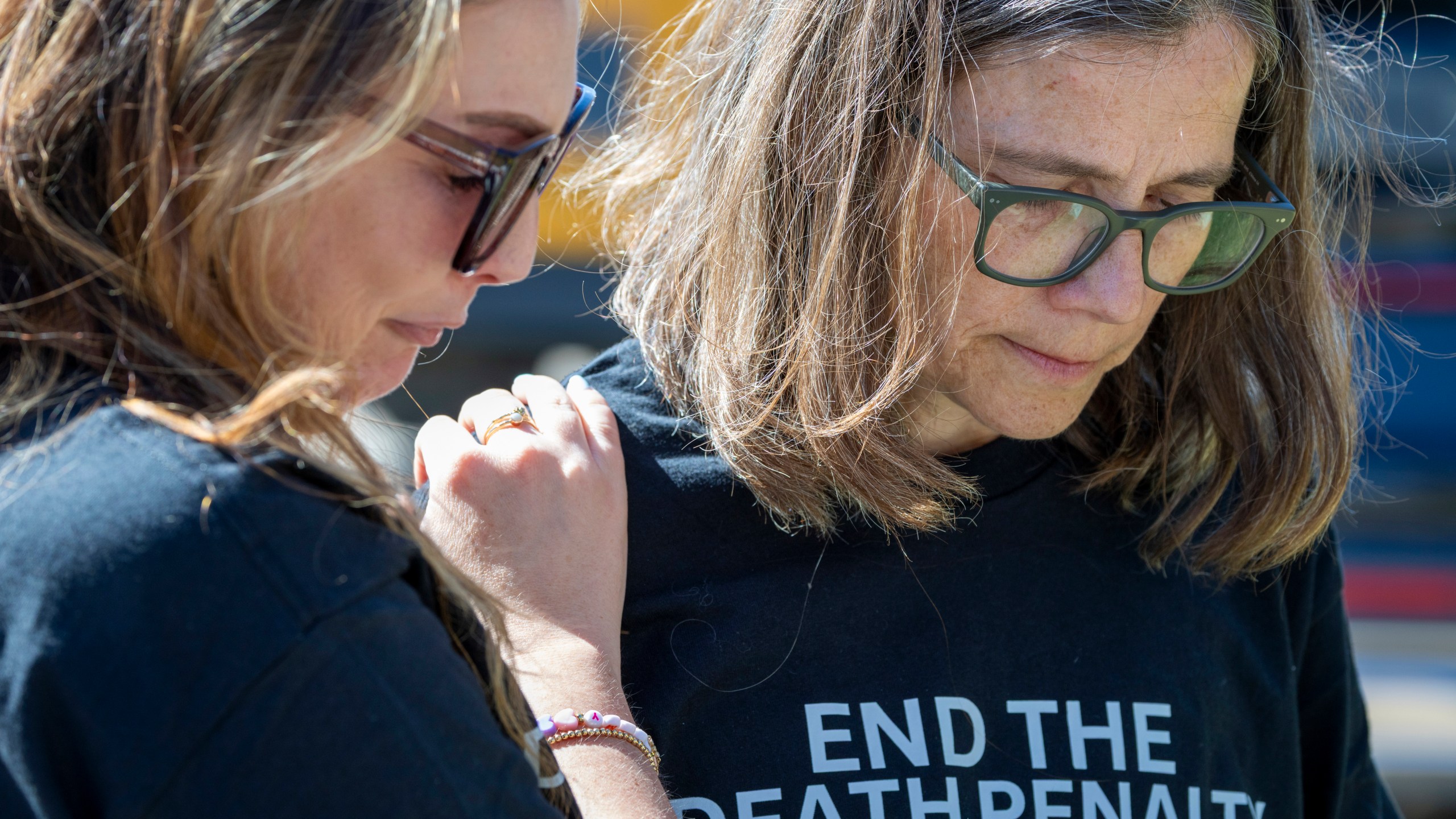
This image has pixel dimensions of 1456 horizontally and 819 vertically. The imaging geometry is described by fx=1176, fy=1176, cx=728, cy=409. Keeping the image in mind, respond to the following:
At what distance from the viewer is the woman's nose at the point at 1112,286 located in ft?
4.48

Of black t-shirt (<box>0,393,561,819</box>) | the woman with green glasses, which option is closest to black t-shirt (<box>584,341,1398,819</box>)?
the woman with green glasses

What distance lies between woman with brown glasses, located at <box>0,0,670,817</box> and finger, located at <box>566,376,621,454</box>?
1.04 ft

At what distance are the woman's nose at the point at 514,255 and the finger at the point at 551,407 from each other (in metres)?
0.26

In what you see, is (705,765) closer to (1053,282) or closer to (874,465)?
(874,465)

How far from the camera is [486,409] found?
1337 mm

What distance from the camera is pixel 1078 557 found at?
1566mm

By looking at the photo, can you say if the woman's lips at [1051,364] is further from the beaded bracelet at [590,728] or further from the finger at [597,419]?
the beaded bracelet at [590,728]

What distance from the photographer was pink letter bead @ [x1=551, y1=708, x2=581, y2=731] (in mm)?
1130

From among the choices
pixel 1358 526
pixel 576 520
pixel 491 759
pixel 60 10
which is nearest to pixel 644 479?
pixel 576 520

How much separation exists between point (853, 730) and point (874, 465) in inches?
12.2

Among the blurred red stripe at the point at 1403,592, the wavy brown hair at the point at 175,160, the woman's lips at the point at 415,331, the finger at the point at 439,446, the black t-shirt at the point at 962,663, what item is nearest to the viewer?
the wavy brown hair at the point at 175,160

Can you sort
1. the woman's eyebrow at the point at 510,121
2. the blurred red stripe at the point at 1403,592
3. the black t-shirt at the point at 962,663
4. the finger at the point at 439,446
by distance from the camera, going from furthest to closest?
the blurred red stripe at the point at 1403,592, the black t-shirt at the point at 962,663, the finger at the point at 439,446, the woman's eyebrow at the point at 510,121

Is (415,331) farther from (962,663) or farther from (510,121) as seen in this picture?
(962,663)

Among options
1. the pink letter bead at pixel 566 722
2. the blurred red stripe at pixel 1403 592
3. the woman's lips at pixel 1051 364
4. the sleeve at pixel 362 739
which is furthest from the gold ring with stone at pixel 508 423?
the blurred red stripe at pixel 1403 592
